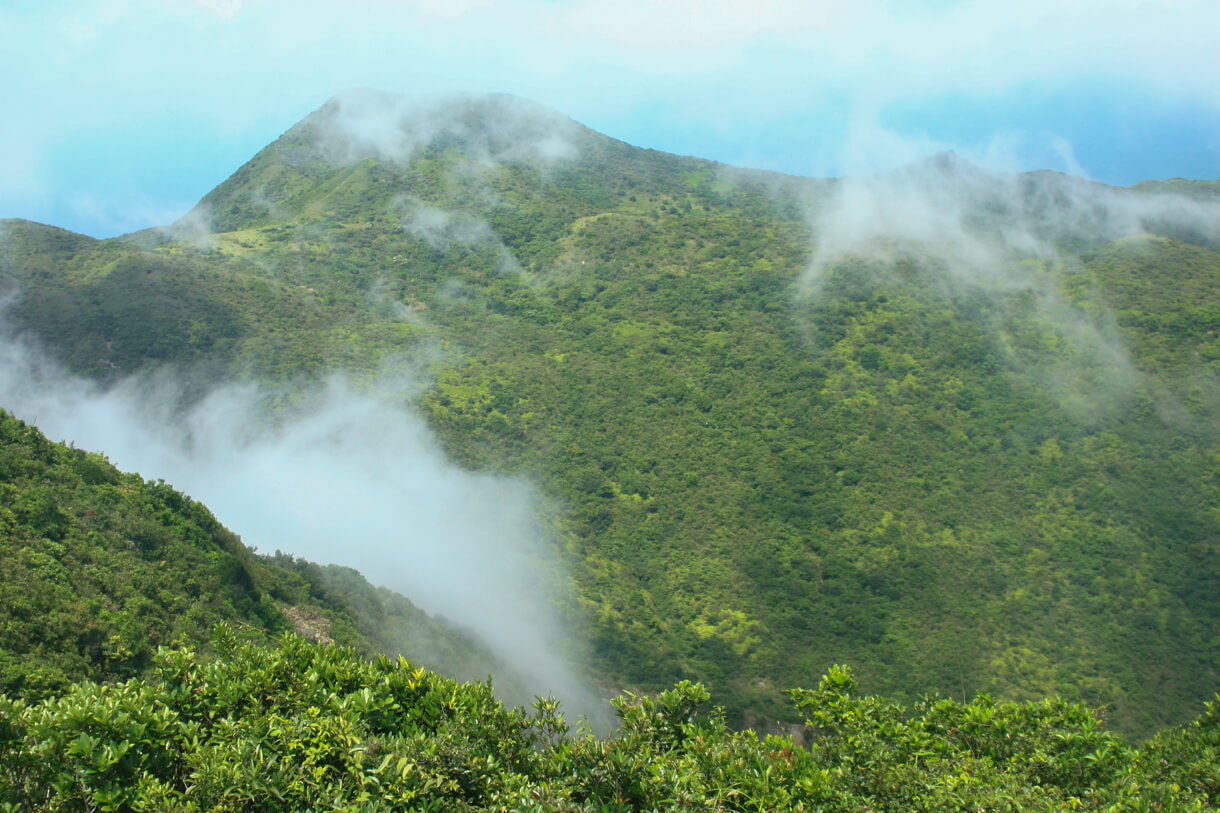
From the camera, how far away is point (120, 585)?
35000 millimetres

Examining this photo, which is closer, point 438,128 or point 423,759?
point 423,759

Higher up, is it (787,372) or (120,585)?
(787,372)

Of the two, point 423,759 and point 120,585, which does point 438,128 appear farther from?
point 423,759

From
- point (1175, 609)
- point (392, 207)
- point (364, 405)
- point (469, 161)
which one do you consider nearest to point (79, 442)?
point (364, 405)

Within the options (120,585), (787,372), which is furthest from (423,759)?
(787,372)

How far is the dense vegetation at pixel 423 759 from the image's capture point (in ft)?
40.4

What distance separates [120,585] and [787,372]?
77.5 meters

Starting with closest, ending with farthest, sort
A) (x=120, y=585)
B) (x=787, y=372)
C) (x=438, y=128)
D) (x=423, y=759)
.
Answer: (x=423, y=759)
(x=120, y=585)
(x=787, y=372)
(x=438, y=128)

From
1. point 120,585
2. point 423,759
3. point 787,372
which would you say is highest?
point 787,372

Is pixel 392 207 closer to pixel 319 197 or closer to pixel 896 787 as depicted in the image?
pixel 319 197

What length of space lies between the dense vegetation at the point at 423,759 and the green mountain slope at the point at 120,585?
12.9 meters

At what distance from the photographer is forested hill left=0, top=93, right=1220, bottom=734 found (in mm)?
69750

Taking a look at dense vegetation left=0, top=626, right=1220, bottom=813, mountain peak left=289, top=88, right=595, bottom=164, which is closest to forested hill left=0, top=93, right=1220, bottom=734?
mountain peak left=289, top=88, right=595, bottom=164

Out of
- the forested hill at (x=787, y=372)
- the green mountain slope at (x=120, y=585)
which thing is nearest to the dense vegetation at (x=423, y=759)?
the green mountain slope at (x=120, y=585)
